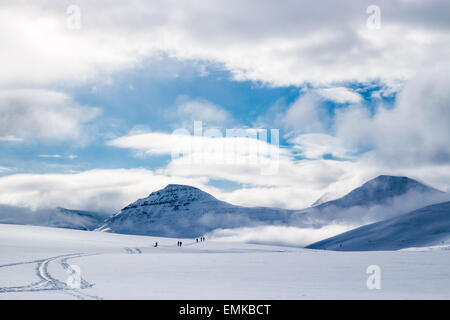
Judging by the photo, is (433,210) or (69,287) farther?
(433,210)

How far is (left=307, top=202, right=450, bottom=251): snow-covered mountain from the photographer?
102688 millimetres

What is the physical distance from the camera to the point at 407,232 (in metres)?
115

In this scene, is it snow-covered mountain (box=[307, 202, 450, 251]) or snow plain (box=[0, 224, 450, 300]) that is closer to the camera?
snow plain (box=[0, 224, 450, 300])

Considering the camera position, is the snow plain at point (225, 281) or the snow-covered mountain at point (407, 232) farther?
the snow-covered mountain at point (407, 232)

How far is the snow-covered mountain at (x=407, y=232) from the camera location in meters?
103

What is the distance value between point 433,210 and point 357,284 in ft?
378

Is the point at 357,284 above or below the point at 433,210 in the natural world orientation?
below
